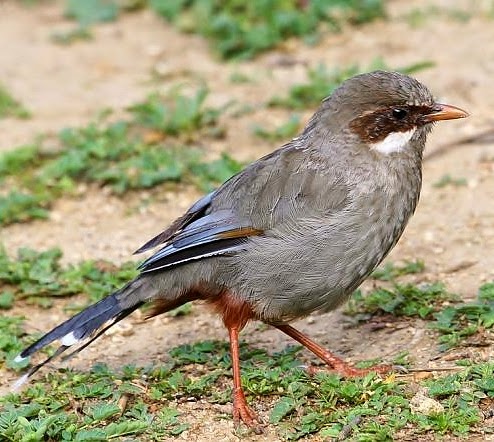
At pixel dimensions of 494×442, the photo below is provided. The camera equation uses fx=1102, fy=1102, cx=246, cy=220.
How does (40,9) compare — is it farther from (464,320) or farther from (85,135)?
(464,320)

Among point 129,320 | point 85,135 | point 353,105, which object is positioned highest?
point 353,105

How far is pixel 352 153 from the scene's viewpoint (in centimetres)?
632

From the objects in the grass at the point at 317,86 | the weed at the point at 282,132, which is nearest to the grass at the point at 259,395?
the weed at the point at 282,132

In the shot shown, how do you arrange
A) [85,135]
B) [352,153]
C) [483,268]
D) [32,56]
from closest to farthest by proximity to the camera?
1. [352,153]
2. [483,268]
3. [85,135]
4. [32,56]

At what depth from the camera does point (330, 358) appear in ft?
21.1

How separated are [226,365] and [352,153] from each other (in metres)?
1.46

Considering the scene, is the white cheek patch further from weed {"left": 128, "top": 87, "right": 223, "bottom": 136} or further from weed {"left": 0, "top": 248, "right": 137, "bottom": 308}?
weed {"left": 128, "top": 87, "right": 223, "bottom": 136}

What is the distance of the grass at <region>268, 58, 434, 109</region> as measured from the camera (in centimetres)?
985

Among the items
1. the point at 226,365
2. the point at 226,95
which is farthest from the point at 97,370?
the point at 226,95

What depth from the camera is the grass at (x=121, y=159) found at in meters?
8.80

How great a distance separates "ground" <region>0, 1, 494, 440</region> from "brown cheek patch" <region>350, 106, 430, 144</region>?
123 centimetres

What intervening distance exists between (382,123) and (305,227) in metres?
0.78

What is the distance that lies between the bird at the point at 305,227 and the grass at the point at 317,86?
3.32 meters

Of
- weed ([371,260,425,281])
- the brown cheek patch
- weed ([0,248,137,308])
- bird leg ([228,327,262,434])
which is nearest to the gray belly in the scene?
bird leg ([228,327,262,434])
